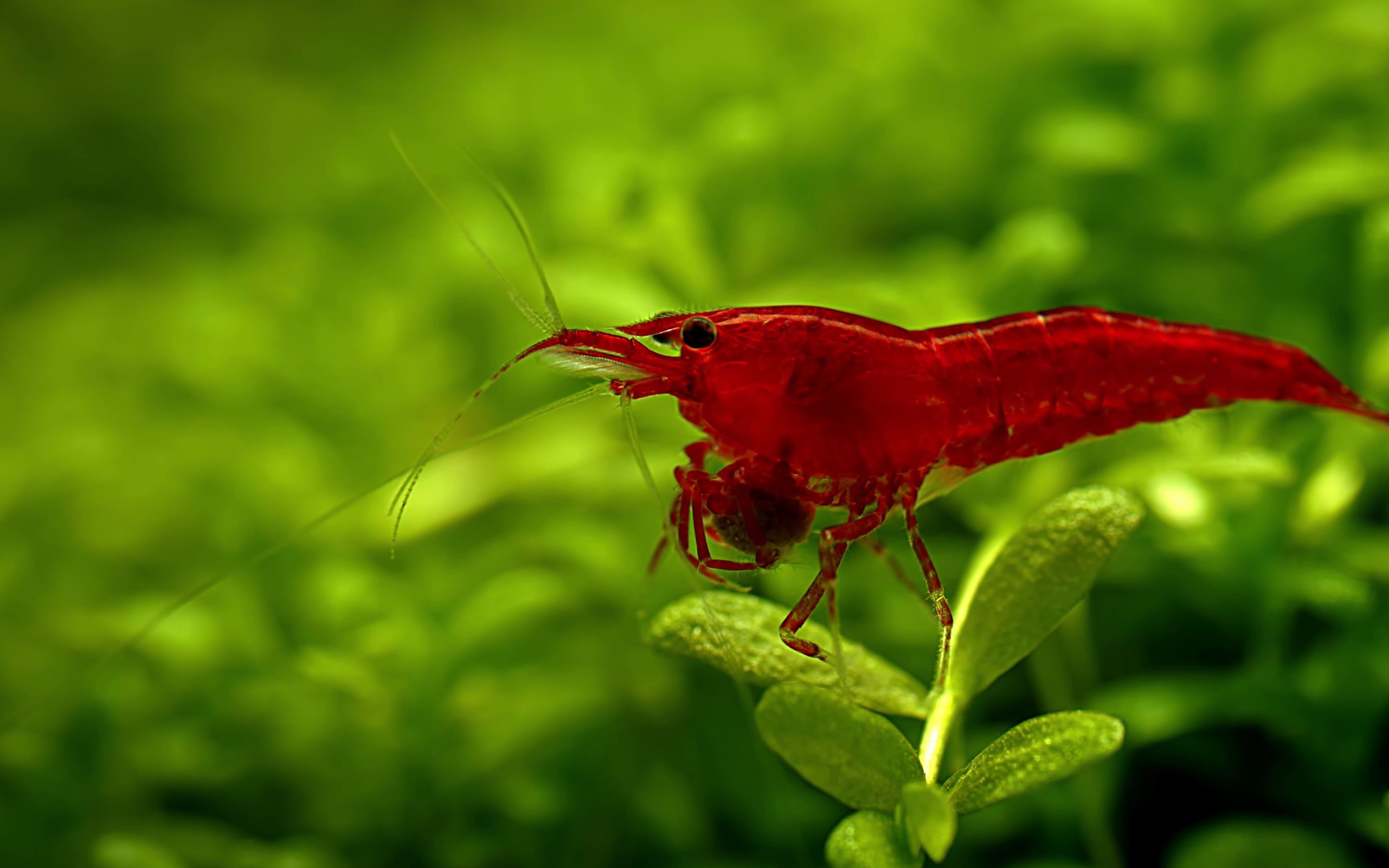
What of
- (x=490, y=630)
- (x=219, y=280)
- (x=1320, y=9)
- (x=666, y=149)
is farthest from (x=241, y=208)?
(x=1320, y=9)

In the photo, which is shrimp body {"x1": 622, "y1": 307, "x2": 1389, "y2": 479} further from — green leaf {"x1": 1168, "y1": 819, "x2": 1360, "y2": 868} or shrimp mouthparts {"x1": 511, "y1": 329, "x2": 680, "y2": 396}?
green leaf {"x1": 1168, "y1": 819, "x2": 1360, "y2": 868}

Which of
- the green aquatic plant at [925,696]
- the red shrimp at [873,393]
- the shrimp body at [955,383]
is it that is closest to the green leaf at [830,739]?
the green aquatic plant at [925,696]

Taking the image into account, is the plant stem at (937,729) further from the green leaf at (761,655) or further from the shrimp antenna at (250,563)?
the shrimp antenna at (250,563)

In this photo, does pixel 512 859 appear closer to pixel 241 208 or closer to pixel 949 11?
pixel 949 11

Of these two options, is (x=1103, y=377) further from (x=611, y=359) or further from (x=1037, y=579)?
(x=611, y=359)

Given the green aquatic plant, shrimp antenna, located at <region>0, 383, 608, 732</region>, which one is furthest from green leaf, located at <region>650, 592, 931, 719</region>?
shrimp antenna, located at <region>0, 383, 608, 732</region>
